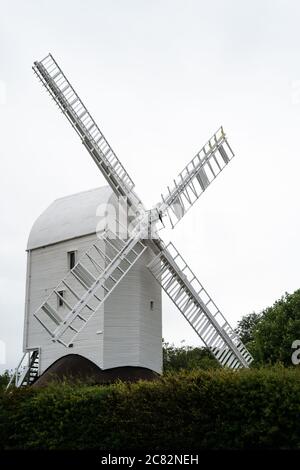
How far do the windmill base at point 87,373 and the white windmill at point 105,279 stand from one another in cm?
17

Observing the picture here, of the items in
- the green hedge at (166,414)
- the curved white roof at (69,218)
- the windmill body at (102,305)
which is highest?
the curved white roof at (69,218)

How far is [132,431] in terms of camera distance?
1850 centimetres

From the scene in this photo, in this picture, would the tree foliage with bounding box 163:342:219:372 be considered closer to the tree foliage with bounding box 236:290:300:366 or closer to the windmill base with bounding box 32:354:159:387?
the tree foliage with bounding box 236:290:300:366

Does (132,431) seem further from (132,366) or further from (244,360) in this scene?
(244,360)

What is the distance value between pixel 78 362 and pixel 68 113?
349 inches

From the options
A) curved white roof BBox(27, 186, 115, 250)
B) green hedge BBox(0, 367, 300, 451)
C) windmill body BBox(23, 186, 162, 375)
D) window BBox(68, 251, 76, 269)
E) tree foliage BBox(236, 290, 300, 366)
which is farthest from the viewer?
tree foliage BBox(236, 290, 300, 366)

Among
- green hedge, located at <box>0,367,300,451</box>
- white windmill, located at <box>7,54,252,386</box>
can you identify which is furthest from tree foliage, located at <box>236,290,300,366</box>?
green hedge, located at <box>0,367,300,451</box>

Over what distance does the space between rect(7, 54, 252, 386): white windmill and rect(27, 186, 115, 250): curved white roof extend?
5 centimetres

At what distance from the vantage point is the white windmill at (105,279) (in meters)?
24.5

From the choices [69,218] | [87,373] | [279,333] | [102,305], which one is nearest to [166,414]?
[87,373]

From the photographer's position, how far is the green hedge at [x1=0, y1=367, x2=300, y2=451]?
54.2ft

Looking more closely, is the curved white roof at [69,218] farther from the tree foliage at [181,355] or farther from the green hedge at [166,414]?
the tree foliage at [181,355]

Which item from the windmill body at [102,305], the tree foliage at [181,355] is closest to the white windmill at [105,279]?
the windmill body at [102,305]
